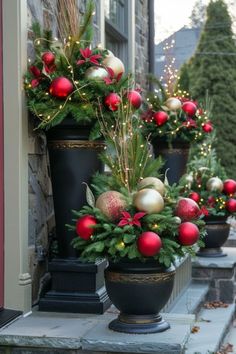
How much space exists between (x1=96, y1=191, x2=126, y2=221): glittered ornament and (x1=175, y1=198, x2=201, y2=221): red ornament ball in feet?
1.18

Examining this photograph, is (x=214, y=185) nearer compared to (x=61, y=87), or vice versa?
(x=61, y=87)

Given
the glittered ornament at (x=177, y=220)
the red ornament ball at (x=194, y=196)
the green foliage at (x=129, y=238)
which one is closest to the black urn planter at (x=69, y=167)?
the green foliage at (x=129, y=238)

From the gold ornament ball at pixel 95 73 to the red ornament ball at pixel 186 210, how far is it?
3.40 feet

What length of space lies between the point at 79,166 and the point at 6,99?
0.65m

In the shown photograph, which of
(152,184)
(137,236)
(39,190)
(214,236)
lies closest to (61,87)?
(39,190)

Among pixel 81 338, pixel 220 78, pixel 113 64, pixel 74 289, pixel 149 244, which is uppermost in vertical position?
pixel 220 78

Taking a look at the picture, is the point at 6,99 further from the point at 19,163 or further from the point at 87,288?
the point at 87,288

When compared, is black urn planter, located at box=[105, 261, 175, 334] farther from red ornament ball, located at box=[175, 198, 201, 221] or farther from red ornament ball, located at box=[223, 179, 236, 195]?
red ornament ball, located at box=[223, 179, 236, 195]

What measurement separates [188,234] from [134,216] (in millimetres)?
338

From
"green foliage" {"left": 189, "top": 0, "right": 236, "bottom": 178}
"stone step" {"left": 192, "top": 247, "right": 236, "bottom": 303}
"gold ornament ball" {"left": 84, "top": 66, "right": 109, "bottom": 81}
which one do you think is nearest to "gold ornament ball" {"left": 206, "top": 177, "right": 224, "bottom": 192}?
"stone step" {"left": 192, "top": 247, "right": 236, "bottom": 303}

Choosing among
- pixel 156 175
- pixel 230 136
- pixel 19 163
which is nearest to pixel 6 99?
pixel 19 163

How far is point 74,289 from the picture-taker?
16.8ft

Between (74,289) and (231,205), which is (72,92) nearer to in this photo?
(74,289)

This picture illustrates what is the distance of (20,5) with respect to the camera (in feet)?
16.0
